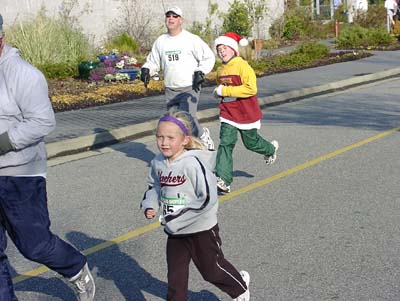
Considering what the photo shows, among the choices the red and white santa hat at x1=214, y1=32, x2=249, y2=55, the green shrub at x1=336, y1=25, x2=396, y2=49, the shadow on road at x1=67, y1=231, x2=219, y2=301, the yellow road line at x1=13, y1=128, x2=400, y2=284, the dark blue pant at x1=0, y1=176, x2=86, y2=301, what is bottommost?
the green shrub at x1=336, y1=25, x2=396, y2=49

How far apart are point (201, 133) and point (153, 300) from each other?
4.39 meters

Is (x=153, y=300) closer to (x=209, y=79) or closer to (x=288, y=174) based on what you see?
(x=288, y=174)

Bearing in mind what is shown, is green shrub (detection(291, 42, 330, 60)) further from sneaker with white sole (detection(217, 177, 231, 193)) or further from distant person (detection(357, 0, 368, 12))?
sneaker with white sole (detection(217, 177, 231, 193))

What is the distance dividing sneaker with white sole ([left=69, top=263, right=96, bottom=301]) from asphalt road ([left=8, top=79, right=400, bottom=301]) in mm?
260

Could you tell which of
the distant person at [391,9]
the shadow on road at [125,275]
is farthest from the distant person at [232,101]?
the distant person at [391,9]

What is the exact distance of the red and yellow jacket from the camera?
8070 mm

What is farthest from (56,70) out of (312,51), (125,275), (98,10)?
(125,275)

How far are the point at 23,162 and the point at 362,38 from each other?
2606 cm

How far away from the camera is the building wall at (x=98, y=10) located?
946 inches

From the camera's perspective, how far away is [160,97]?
53.5 feet

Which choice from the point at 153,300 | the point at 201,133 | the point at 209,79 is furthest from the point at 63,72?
the point at 153,300

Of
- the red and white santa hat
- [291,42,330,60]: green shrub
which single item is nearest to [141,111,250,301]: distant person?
the red and white santa hat

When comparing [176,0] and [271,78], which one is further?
[176,0]

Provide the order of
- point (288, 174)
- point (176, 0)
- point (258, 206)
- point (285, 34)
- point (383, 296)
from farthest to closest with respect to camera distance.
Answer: point (285, 34) → point (176, 0) → point (288, 174) → point (258, 206) → point (383, 296)
